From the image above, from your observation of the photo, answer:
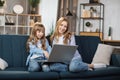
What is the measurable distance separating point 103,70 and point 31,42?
1036mm

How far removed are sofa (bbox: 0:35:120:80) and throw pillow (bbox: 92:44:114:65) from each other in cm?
8

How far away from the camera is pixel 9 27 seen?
659 centimetres

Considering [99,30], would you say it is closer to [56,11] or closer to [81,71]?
[56,11]

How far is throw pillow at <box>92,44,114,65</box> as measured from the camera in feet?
12.8

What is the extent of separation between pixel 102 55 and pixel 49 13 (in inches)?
117

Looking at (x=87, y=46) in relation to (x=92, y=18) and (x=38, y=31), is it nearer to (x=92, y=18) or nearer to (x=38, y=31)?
(x=38, y=31)

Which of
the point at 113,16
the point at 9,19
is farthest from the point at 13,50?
the point at 113,16

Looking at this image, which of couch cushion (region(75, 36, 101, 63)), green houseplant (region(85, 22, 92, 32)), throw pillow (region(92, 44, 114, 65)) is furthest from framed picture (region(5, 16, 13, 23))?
throw pillow (region(92, 44, 114, 65))

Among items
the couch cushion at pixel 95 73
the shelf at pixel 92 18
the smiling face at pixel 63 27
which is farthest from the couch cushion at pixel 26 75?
the shelf at pixel 92 18

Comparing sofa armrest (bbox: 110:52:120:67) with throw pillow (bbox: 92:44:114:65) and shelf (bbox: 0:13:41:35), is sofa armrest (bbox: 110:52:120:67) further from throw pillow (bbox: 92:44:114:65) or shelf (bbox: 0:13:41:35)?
shelf (bbox: 0:13:41:35)

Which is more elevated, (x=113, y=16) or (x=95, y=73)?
(x=113, y=16)

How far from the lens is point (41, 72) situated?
10.7 feet

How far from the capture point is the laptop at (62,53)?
10.8ft

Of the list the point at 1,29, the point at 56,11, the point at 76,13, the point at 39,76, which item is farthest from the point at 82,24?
the point at 39,76
